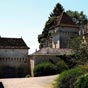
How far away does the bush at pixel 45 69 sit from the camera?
51719mm

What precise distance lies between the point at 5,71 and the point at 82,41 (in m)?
17.9

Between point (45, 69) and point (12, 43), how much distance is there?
1211 cm

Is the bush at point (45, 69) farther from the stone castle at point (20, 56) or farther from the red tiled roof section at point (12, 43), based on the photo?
the red tiled roof section at point (12, 43)

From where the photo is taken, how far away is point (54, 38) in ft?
239

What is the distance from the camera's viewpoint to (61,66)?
52812 millimetres

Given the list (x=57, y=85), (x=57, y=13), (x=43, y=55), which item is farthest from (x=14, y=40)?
(x=57, y=85)

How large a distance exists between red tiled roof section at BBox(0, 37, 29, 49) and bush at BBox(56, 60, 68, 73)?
31.6 ft

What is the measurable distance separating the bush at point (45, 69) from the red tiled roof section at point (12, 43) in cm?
870

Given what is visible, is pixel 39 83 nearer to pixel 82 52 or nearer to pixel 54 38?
pixel 82 52

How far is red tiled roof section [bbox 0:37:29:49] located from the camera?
60487 millimetres

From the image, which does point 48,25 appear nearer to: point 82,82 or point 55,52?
point 55,52

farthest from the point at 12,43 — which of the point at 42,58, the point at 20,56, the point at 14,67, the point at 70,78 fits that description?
the point at 70,78

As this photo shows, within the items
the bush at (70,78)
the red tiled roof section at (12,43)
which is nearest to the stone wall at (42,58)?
the red tiled roof section at (12,43)

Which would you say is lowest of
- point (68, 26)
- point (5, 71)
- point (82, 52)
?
point (5, 71)
